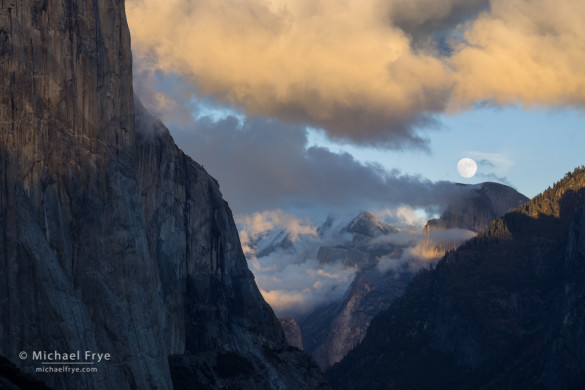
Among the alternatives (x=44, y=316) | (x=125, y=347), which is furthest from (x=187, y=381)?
(x=44, y=316)

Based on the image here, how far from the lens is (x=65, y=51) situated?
12988 cm

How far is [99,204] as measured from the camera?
13062 cm

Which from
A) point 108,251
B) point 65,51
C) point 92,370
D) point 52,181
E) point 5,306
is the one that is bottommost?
point 92,370

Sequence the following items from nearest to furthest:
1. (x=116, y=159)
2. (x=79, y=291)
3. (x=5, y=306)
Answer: (x=5, y=306) < (x=79, y=291) < (x=116, y=159)

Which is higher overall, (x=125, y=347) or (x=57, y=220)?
(x=57, y=220)

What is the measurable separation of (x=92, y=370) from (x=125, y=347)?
8.14 m

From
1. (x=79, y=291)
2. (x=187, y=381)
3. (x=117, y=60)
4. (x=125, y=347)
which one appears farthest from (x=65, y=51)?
(x=187, y=381)

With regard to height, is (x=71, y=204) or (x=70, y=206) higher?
(x=71, y=204)

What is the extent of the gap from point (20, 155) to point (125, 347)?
28814 mm

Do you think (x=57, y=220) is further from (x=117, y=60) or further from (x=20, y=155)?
(x=117, y=60)

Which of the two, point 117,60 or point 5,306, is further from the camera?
point 117,60

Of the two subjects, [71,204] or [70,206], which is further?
[71,204]

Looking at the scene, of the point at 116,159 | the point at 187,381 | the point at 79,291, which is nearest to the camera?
the point at 79,291

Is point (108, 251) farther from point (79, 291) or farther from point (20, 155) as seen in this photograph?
point (20, 155)
